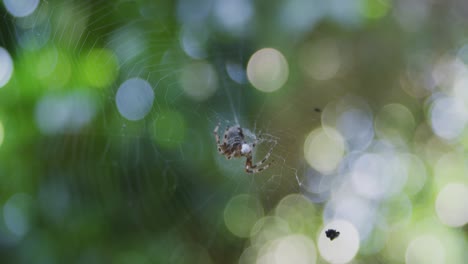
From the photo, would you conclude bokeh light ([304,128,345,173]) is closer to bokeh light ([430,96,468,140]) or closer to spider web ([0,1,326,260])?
spider web ([0,1,326,260])

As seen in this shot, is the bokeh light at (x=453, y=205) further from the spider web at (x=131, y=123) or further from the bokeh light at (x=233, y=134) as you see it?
the spider web at (x=131, y=123)

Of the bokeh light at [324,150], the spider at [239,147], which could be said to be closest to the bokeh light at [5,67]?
the spider at [239,147]

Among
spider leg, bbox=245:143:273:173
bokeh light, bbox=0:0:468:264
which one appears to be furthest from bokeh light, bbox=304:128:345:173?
spider leg, bbox=245:143:273:173

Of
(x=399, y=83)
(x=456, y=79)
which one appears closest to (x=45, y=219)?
(x=399, y=83)

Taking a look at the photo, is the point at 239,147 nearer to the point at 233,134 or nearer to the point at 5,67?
the point at 233,134

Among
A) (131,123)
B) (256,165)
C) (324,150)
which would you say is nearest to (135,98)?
(131,123)

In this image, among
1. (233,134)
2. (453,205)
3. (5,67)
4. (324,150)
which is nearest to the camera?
(5,67)

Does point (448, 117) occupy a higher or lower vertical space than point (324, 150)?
higher
